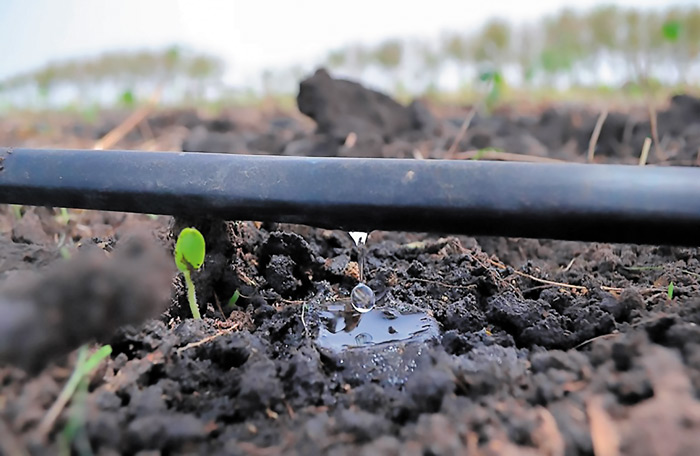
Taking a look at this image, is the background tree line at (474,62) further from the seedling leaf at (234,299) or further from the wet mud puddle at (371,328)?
the wet mud puddle at (371,328)

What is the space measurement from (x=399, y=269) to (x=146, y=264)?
65 centimetres

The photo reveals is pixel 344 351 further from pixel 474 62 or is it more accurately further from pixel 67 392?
pixel 474 62

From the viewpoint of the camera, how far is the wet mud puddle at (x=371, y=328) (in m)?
0.82

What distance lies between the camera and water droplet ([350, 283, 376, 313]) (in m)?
0.90

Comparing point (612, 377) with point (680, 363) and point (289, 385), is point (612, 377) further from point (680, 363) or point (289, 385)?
point (289, 385)

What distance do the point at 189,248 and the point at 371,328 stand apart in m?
0.32

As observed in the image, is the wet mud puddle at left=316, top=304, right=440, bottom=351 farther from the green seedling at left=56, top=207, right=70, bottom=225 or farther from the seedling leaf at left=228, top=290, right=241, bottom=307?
the green seedling at left=56, top=207, right=70, bottom=225

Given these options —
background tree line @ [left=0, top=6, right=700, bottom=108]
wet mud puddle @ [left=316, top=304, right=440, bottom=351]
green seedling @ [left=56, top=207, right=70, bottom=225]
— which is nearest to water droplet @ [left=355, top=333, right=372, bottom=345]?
wet mud puddle @ [left=316, top=304, right=440, bottom=351]

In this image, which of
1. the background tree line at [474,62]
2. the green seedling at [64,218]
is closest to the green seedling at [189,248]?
the green seedling at [64,218]

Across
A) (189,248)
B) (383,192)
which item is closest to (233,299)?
(189,248)

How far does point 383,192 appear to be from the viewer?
76cm

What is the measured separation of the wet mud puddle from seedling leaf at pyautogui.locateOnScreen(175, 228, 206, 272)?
229 mm

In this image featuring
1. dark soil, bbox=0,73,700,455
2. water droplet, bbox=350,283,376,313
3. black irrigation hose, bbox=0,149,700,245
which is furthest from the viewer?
water droplet, bbox=350,283,376,313

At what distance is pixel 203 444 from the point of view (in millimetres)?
587
